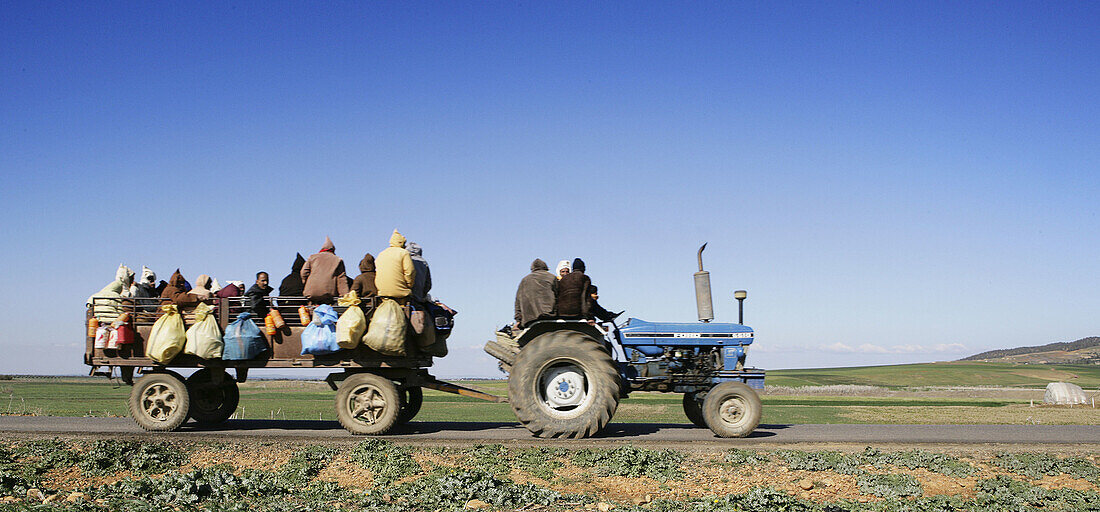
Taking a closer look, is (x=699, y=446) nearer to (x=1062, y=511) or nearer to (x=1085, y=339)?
(x=1062, y=511)

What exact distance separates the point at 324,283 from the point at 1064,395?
119 feet

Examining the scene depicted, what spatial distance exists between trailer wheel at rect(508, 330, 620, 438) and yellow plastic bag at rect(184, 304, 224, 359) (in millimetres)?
4025

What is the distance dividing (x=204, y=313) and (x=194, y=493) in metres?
3.81

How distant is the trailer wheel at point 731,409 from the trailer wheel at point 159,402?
723 centimetres

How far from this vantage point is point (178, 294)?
1053cm

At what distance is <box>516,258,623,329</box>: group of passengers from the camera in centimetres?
1026

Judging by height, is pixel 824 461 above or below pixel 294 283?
below

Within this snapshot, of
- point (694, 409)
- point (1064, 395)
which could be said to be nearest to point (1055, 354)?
point (1064, 395)

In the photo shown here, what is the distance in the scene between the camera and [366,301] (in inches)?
399

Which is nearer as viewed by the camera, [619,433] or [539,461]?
[539,461]

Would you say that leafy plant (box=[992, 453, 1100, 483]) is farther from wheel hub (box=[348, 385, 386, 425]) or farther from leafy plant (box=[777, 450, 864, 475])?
wheel hub (box=[348, 385, 386, 425])

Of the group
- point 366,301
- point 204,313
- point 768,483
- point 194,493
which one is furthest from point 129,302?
point 768,483

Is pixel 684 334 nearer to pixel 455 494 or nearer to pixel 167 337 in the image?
pixel 455 494

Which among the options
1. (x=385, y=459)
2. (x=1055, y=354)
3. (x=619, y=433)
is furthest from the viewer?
(x=1055, y=354)
